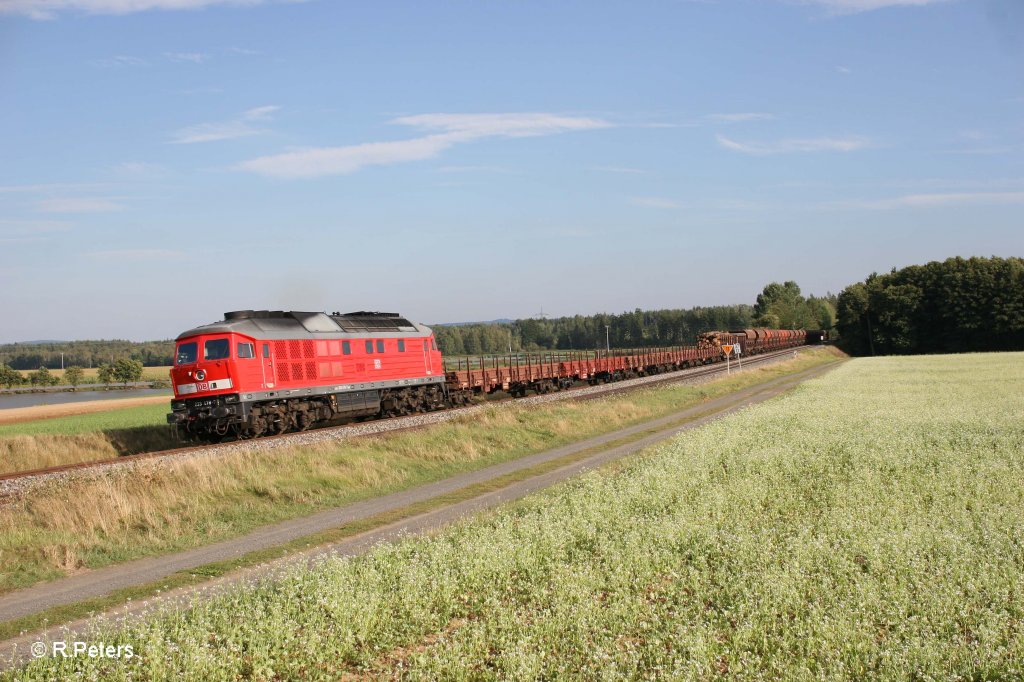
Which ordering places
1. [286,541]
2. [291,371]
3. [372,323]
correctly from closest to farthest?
1. [286,541]
2. [291,371]
3. [372,323]

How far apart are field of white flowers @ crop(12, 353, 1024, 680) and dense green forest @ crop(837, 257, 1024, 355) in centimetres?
11046

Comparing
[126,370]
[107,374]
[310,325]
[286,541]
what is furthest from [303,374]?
[107,374]

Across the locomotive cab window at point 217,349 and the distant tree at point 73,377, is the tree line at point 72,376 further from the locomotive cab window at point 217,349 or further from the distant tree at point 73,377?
the locomotive cab window at point 217,349

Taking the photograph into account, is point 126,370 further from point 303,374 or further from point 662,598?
point 662,598

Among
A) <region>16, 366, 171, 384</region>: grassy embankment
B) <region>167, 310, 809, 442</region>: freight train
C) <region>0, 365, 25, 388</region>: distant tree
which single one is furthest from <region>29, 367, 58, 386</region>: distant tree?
<region>167, 310, 809, 442</region>: freight train

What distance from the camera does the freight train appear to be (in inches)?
1108

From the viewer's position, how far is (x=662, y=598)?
32.5 feet

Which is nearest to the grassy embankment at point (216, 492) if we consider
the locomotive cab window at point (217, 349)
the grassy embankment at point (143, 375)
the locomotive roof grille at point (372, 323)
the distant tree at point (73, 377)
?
the locomotive cab window at point (217, 349)

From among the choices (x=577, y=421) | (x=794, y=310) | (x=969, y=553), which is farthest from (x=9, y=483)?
(x=794, y=310)

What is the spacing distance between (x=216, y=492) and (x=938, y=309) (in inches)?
4823

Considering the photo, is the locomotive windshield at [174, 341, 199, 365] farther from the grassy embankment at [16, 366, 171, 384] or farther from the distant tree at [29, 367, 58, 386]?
the distant tree at [29, 367, 58, 386]

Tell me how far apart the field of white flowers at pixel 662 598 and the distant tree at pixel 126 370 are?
14328 centimetres

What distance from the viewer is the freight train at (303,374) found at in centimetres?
2814

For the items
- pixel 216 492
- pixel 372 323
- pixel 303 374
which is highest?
pixel 372 323
